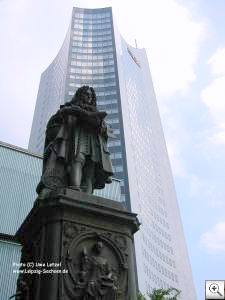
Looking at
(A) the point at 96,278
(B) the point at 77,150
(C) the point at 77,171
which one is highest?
(B) the point at 77,150

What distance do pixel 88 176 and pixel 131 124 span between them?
291 feet

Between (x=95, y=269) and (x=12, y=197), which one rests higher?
(x=12, y=197)

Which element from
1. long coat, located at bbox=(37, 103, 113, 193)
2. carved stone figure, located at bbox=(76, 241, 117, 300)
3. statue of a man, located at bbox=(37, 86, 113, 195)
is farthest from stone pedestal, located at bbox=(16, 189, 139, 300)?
long coat, located at bbox=(37, 103, 113, 193)

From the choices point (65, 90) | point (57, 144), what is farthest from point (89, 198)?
point (65, 90)

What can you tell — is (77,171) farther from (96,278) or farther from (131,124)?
(131,124)

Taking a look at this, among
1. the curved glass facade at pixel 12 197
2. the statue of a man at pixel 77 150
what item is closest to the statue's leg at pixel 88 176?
the statue of a man at pixel 77 150

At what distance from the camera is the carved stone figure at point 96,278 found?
6.10 metres

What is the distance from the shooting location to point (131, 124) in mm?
96375

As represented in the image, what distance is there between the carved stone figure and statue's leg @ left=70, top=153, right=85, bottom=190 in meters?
1.42

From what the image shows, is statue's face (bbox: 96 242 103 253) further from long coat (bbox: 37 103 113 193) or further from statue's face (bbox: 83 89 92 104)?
statue's face (bbox: 83 89 92 104)

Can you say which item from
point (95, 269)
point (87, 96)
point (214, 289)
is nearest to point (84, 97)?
point (87, 96)

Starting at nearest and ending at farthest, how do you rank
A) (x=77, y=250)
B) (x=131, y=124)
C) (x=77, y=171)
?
1. (x=77, y=250)
2. (x=77, y=171)
3. (x=131, y=124)

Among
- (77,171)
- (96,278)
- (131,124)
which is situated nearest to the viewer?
(96,278)

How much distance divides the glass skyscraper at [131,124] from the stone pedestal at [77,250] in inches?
2505
